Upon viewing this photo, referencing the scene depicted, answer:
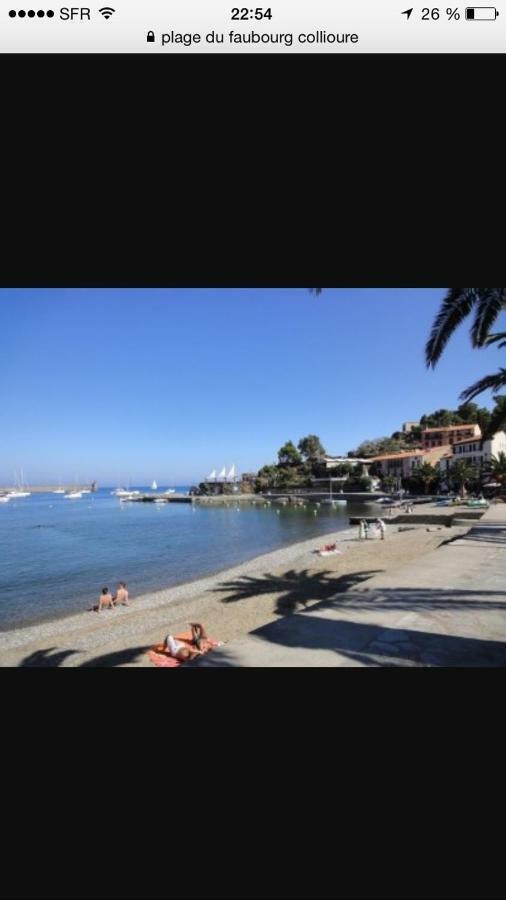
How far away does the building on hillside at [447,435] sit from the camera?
59272 millimetres

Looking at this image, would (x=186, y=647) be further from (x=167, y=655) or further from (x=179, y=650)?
(x=167, y=655)

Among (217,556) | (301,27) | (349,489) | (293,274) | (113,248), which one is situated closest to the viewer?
(301,27)

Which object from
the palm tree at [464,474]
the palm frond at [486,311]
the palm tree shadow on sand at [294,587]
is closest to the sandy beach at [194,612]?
the palm tree shadow on sand at [294,587]

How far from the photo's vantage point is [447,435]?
216 feet

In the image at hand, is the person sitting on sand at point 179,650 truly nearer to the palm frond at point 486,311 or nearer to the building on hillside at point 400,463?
the palm frond at point 486,311

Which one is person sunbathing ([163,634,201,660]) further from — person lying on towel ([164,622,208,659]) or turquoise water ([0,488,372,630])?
turquoise water ([0,488,372,630])

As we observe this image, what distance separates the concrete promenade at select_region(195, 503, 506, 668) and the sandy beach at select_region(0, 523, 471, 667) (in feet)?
5.12

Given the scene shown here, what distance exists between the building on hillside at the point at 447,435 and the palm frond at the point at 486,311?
5241 centimetres

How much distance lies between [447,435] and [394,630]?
6845 centimetres

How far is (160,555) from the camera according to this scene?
27.8m
